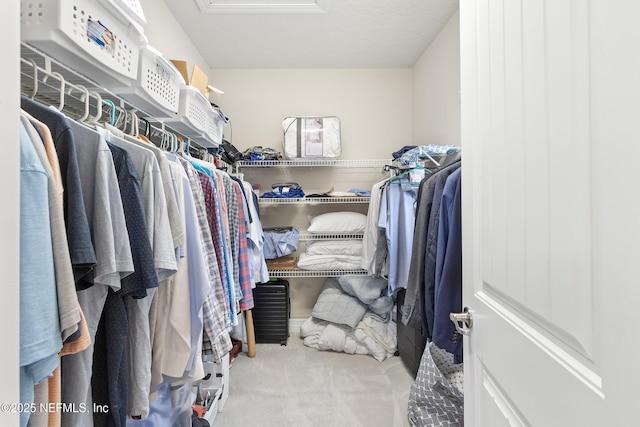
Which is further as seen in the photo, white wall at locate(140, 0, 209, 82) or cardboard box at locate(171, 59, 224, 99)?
white wall at locate(140, 0, 209, 82)

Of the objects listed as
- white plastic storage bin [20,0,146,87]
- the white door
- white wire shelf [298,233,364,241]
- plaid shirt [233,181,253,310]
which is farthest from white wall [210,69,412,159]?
the white door

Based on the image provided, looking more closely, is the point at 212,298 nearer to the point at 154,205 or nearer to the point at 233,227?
the point at 154,205

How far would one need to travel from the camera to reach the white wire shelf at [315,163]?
2613 mm

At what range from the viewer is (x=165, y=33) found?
77.1 inches

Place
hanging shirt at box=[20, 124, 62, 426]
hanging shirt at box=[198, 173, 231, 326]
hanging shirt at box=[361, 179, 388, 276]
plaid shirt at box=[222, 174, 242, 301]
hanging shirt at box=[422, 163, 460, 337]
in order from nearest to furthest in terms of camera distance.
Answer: hanging shirt at box=[20, 124, 62, 426], hanging shirt at box=[422, 163, 460, 337], hanging shirt at box=[198, 173, 231, 326], plaid shirt at box=[222, 174, 242, 301], hanging shirt at box=[361, 179, 388, 276]

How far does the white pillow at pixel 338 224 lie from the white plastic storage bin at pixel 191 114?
3.98 feet

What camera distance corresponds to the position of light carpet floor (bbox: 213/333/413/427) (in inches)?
65.5

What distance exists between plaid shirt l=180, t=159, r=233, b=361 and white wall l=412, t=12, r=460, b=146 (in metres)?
1.81

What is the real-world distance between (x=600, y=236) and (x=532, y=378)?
11.4 inches

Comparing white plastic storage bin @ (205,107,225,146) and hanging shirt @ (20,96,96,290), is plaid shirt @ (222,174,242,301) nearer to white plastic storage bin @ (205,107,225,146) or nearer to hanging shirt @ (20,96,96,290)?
white plastic storage bin @ (205,107,225,146)

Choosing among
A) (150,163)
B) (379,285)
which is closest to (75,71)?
(150,163)

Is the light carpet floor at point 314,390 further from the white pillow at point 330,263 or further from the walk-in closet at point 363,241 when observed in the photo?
the white pillow at point 330,263

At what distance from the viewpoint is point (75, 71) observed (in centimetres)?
91

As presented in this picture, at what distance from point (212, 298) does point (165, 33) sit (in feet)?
6.10
